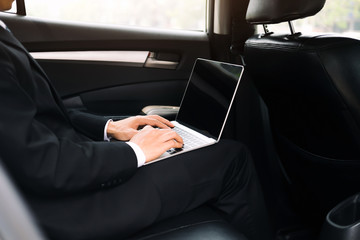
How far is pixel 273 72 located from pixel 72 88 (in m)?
0.99

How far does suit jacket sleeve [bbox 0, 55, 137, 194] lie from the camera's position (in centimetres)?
90

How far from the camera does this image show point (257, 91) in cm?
184

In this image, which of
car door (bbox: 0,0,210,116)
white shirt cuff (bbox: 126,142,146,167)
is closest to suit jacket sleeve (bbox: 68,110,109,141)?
white shirt cuff (bbox: 126,142,146,167)

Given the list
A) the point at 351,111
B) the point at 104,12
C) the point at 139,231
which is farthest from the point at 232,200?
the point at 104,12

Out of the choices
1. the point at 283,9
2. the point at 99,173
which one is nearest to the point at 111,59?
the point at 283,9

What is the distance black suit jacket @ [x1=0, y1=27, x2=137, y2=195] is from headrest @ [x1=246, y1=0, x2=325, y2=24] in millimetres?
654

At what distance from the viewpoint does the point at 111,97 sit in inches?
83.4

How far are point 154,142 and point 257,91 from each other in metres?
0.80

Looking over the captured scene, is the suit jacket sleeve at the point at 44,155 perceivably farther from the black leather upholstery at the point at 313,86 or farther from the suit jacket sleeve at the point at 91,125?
the black leather upholstery at the point at 313,86

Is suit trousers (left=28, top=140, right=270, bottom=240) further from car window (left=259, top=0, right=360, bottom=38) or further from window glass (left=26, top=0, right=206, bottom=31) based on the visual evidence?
window glass (left=26, top=0, right=206, bottom=31)

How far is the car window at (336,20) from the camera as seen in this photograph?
1544 mm

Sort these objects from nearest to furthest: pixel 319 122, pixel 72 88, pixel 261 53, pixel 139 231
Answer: pixel 139 231 < pixel 319 122 < pixel 261 53 < pixel 72 88

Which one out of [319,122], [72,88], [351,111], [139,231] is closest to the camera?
[139,231]

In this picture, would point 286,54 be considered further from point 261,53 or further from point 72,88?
point 72,88
